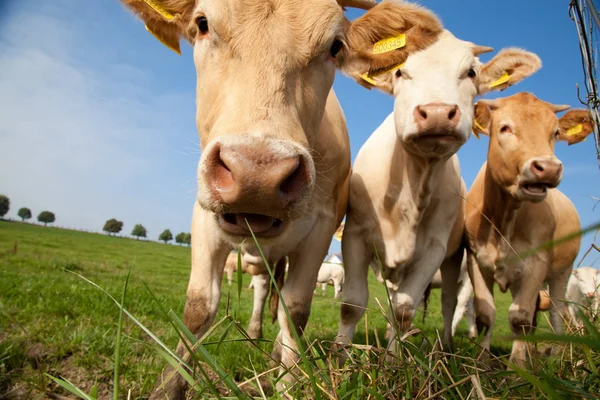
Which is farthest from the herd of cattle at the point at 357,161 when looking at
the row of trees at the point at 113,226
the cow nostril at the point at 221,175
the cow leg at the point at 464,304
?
the row of trees at the point at 113,226

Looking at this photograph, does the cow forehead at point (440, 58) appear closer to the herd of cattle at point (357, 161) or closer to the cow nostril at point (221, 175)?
the herd of cattle at point (357, 161)

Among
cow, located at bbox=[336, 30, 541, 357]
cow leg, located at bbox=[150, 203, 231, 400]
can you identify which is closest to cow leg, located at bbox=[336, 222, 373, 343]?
cow, located at bbox=[336, 30, 541, 357]

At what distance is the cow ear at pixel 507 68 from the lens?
4.55m

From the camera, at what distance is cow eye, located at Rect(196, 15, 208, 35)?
250 centimetres

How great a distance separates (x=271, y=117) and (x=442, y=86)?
2.17 meters

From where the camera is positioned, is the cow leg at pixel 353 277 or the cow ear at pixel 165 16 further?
the cow leg at pixel 353 277

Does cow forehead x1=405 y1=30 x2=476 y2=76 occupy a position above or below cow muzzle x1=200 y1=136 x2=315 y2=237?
above

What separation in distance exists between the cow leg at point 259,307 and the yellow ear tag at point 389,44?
10.5 ft

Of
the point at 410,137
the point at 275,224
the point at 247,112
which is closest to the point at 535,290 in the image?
the point at 410,137

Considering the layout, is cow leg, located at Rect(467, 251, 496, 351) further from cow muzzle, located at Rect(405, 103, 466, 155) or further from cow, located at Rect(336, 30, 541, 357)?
cow muzzle, located at Rect(405, 103, 466, 155)

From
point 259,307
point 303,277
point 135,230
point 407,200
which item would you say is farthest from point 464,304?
point 135,230

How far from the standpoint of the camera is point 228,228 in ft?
6.67

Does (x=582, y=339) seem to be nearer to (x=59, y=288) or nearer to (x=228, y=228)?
(x=228, y=228)

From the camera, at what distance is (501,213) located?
4.65 m
